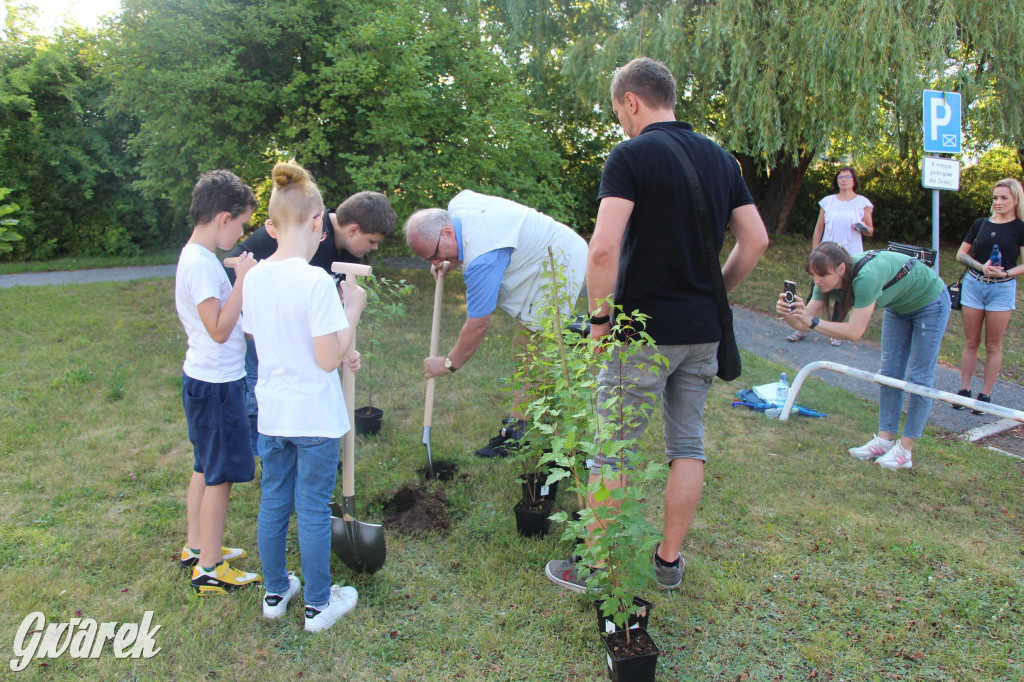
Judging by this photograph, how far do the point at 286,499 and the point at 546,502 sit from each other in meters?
1.40

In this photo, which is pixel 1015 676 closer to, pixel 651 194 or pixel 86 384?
pixel 651 194

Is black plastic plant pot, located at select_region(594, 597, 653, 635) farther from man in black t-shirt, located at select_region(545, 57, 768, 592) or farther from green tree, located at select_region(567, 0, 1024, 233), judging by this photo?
green tree, located at select_region(567, 0, 1024, 233)

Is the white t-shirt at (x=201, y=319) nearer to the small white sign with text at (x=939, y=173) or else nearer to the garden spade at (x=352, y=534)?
the garden spade at (x=352, y=534)

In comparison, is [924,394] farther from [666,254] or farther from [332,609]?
[332,609]

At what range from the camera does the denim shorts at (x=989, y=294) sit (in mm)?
5352

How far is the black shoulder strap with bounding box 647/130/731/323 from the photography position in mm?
2643

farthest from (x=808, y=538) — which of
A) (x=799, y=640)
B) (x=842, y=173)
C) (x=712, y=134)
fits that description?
(x=712, y=134)

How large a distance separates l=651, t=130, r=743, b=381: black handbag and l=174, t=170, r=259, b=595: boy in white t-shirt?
184cm

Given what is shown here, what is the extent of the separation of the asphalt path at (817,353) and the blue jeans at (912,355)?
1087 mm

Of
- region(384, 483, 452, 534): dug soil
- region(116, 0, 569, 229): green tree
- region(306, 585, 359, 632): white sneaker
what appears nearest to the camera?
region(306, 585, 359, 632): white sneaker

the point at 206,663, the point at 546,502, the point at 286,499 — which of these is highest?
the point at 286,499

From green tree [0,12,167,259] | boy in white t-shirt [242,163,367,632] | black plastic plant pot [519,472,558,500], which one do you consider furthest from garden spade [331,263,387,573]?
green tree [0,12,167,259]

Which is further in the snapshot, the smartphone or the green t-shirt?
the green t-shirt

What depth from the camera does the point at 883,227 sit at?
14906 mm
